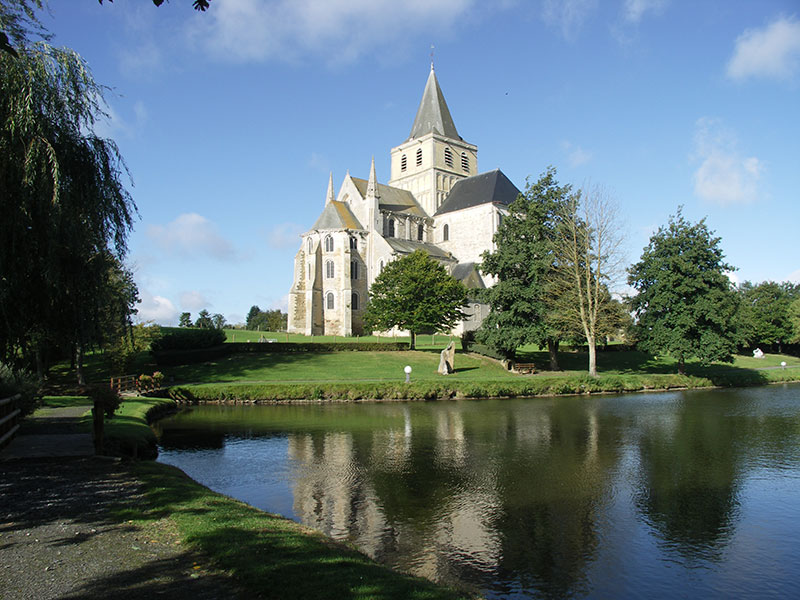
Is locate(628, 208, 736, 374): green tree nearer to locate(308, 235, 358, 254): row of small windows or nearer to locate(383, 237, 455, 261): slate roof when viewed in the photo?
locate(383, 237, 455, 261): slate roof

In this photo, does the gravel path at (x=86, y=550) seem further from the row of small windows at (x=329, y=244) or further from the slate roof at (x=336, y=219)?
the slate roof at (x=336, y=219)

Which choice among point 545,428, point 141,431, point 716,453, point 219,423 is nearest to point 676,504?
point 716,453

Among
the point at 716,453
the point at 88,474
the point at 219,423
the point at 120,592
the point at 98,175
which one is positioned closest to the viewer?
the point at 120,592

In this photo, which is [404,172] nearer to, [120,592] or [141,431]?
[141,431]

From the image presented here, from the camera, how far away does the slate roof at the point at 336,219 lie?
5888cm

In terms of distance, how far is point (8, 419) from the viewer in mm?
12922

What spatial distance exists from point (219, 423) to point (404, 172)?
5590cm

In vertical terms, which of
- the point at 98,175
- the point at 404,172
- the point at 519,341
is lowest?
the point at 519,341

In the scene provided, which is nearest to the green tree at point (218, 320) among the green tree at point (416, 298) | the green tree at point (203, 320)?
the green tree at point (203, 320)

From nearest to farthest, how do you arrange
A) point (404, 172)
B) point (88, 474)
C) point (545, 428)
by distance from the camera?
point (88, 474), point (545, 428), point (404, 172)

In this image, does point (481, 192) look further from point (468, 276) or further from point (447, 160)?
point (468, 276)

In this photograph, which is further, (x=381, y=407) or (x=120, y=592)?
(x=381, y=407)

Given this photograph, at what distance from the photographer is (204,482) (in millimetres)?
11953

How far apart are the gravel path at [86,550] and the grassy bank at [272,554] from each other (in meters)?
0.20
